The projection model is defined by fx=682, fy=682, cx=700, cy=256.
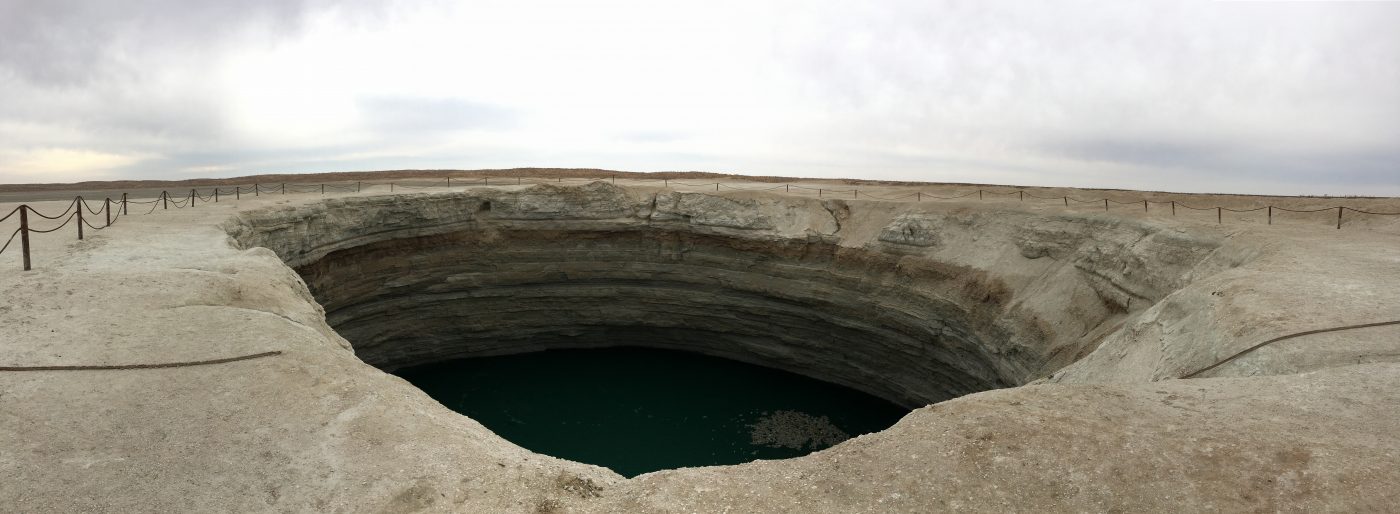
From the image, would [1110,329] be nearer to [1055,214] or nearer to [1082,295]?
[1082,295]

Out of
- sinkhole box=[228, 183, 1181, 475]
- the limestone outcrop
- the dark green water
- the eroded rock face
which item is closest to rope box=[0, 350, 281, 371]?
the limestone outcrop

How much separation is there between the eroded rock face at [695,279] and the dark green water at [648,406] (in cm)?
60

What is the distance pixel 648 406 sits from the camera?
64.7 feet

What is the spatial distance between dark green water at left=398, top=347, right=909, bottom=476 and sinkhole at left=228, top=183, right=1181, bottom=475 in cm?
8

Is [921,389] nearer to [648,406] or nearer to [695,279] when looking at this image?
[695,279]

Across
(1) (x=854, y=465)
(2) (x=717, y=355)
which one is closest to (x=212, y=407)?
(1) (x=854, y=465)

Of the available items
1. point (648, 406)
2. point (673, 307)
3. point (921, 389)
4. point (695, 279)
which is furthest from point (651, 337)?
point (921, 389)

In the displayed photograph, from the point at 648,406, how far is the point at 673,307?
3895 mm

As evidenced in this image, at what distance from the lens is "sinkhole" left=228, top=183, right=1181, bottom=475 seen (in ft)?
54.0

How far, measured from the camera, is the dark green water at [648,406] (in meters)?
16.9

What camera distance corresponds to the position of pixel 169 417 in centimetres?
555

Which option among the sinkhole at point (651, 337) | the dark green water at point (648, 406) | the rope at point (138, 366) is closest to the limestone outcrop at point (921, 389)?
the rope at point (138, 366)

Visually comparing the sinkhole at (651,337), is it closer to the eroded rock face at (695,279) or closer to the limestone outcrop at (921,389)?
the eroded rock face at (695,279)

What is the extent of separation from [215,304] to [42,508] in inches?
161
